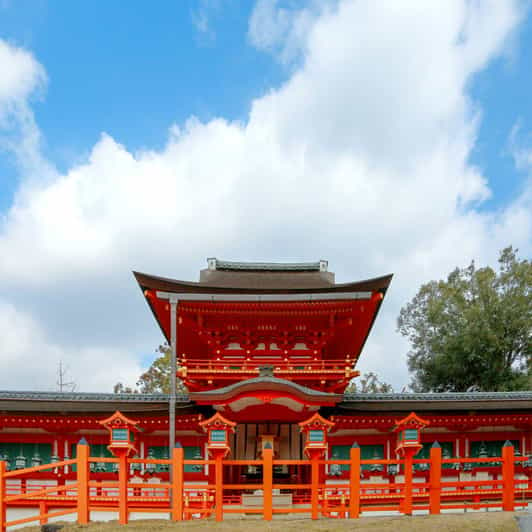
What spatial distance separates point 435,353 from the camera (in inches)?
1564

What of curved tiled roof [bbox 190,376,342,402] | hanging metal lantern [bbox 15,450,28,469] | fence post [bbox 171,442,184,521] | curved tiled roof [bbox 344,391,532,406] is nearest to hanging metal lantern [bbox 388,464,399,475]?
curved tiled roof [bbox 344,391,532,406]

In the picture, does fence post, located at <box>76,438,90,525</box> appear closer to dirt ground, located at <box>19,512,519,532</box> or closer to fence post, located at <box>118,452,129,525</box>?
dirt ground, located at <box>19,512,519,532</box>

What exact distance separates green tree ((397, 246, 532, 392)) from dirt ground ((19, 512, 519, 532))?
2627 centimetres

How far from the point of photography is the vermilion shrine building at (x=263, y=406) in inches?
642

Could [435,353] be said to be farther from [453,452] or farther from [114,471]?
[114,471]

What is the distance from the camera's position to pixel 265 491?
1214 cm

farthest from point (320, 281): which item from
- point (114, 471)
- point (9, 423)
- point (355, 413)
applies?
point (9, 423)

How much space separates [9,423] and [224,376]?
642 centimetres

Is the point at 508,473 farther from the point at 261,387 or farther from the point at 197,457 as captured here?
the point at 197,457

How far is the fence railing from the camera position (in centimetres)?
1191

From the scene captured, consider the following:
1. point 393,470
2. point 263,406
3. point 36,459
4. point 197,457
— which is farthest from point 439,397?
point 36,459

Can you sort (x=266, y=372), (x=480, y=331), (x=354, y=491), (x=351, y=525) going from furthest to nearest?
(x=480, y=331), (x=266, y=372), (x=354, y=491), (x=351, y=525)

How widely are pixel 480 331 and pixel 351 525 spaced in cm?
2845

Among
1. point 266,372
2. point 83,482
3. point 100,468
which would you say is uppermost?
point 266,372
